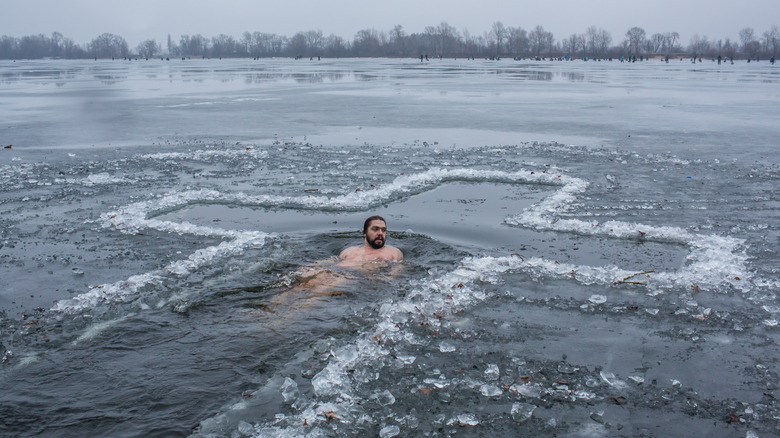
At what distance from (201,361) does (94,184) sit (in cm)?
721

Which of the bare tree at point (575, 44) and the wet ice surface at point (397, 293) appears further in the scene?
the bare tree at point (575, 44)

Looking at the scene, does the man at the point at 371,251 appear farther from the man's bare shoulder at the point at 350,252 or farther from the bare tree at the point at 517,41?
the bare tree at the point at 517,41

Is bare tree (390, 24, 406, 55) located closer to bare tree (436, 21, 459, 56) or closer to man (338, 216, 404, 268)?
bare tree (436, 21, 459, 56)

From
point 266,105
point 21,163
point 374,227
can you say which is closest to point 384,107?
point 266,105

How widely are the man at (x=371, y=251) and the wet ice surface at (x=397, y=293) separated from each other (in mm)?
354

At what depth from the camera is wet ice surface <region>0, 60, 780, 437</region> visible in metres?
4.21

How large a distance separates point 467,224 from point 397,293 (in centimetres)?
278

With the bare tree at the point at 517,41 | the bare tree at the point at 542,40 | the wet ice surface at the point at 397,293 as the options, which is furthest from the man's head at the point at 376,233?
the bare tree at the point at 542,40

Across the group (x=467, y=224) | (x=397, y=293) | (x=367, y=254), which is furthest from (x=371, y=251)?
(x=467, y=224)

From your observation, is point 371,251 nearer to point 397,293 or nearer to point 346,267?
point 346,267

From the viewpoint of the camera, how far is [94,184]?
10.8 meters

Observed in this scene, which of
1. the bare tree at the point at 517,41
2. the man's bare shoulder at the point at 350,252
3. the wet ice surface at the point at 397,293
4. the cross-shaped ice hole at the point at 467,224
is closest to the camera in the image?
the wet ice surface at the point at 397,293

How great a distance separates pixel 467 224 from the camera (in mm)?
8859

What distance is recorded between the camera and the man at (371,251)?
723 cm
